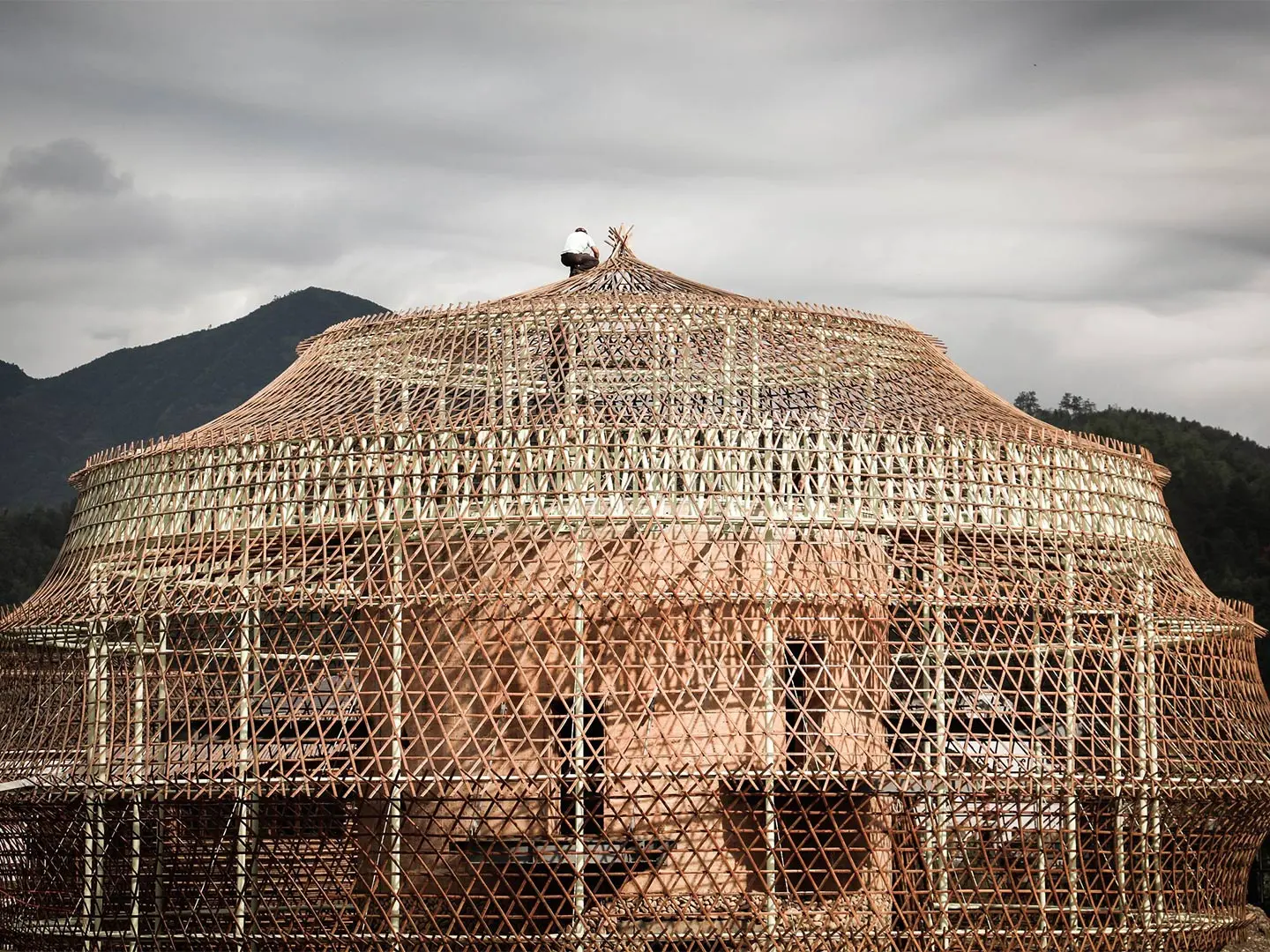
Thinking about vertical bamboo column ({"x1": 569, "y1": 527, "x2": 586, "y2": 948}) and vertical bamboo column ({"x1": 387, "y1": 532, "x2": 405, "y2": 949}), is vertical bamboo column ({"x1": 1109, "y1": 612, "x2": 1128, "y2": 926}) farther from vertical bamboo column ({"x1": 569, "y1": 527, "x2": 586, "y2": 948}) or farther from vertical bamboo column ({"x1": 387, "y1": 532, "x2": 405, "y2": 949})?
vertical bamboo column ({"x1": 387, "y1": 532, "x2": 405, "y2": 949})

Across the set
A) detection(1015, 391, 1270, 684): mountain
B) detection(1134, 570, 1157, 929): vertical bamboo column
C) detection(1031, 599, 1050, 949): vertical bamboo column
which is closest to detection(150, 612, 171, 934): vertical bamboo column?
detection(1031, 599, 1050, 949): vertical bamboo column

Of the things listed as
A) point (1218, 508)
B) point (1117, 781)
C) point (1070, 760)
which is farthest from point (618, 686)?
point (1218, 508)

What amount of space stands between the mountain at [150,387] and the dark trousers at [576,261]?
109584 millimetres

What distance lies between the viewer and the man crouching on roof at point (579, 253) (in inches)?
1315

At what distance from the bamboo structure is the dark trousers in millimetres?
7308

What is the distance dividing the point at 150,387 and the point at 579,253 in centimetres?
12616

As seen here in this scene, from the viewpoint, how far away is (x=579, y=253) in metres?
33.3

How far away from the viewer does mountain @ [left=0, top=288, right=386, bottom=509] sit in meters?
140

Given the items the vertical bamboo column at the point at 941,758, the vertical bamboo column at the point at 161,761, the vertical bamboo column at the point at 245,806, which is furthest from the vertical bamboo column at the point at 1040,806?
the vertical bamboo column at the point at 161,761

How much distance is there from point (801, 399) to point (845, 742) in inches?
208

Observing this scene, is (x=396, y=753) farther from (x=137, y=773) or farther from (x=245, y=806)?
(x=137, y=773)

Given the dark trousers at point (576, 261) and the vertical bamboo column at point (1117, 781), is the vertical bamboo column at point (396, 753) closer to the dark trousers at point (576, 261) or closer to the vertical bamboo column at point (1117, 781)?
the vertical bamboo column at point (1117, 781)

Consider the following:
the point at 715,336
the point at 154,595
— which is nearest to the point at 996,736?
the point at 715,336

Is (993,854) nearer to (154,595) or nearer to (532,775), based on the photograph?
(532,775)
